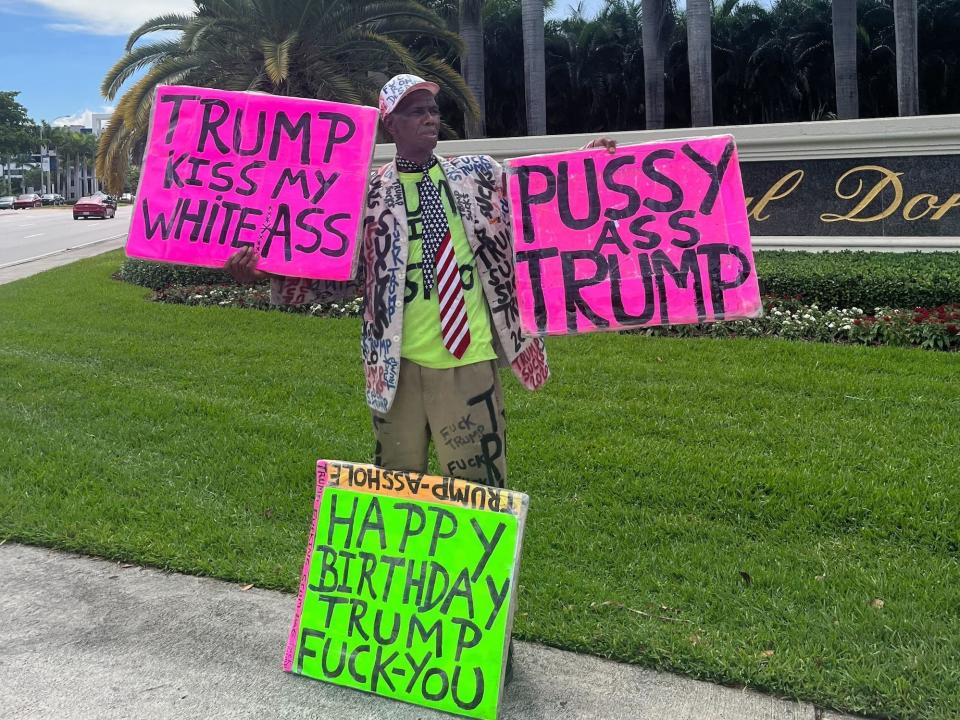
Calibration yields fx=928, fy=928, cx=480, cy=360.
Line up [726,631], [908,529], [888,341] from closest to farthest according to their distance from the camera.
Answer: [726,631] < [908,529] < [888,341]

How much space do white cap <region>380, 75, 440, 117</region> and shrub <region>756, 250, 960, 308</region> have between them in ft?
21.9

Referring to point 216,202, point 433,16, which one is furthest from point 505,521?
point 433,16

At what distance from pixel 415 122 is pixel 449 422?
3.05 ft

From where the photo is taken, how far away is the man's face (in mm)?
2816

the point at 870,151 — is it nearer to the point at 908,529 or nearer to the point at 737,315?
the point at 908,529

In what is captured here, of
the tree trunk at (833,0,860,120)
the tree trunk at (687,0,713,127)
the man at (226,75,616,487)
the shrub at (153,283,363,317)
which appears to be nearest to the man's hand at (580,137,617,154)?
the man at (226,75,616,487)

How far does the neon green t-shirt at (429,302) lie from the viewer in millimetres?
2865

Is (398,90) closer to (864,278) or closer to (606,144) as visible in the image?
(606,144)

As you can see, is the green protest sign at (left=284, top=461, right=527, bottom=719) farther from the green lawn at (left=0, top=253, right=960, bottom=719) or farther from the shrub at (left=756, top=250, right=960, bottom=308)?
the shrub at (left=756, top=250, right=960, bottom=308)

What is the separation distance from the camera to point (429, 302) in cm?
286

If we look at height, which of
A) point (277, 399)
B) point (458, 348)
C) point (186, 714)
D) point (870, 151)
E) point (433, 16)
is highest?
point (433, 16)

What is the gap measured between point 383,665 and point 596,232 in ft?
5.19

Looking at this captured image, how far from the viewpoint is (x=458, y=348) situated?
2.85 metres

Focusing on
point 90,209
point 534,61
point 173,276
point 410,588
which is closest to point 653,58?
point 534,61
